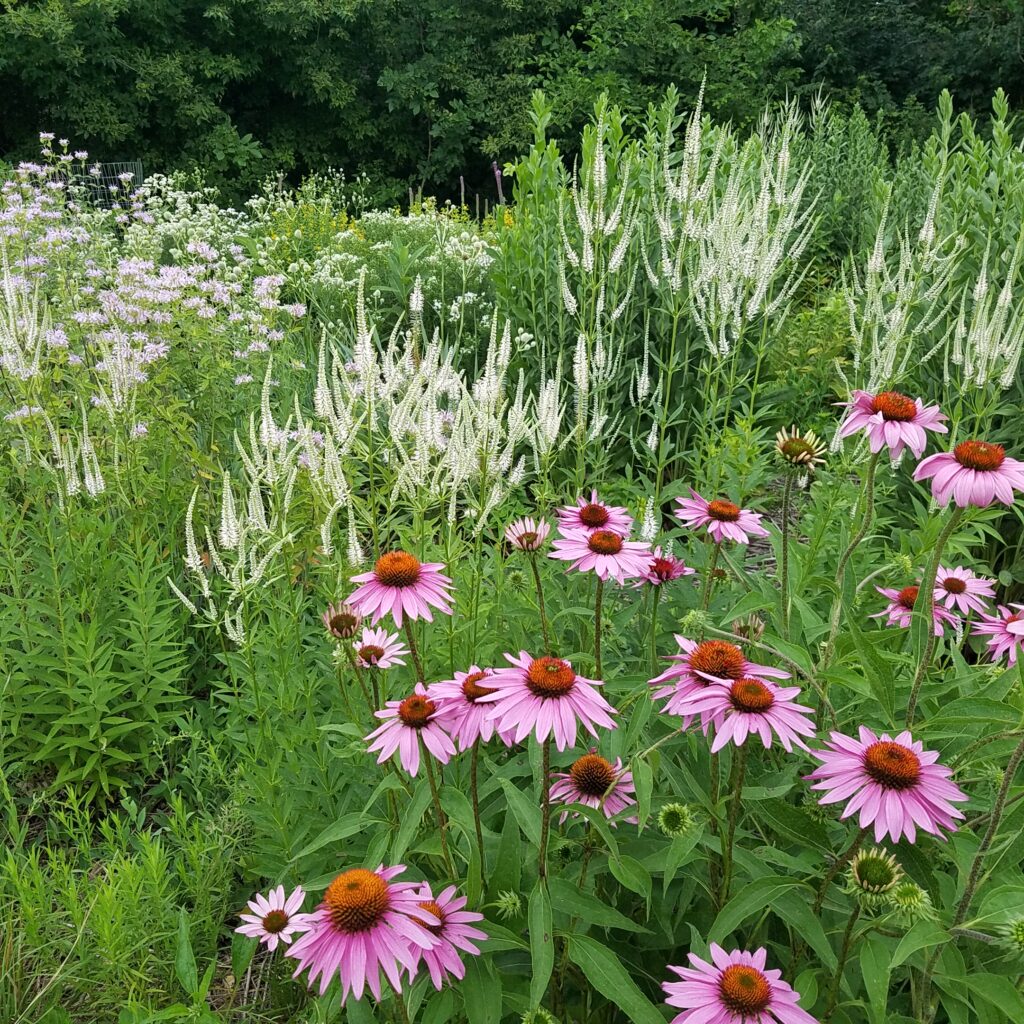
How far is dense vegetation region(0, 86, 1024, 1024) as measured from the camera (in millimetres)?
1173

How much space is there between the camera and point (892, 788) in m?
1.06

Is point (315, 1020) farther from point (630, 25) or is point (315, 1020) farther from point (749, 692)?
point (630, 25)

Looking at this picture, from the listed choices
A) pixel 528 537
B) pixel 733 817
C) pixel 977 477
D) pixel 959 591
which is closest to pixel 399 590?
pixel 528 537

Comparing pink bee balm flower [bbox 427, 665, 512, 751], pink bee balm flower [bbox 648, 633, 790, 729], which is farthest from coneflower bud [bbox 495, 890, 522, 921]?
pink bee balm flower [bbox 648, 633, 790, 729]

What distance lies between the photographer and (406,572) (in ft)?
4.78

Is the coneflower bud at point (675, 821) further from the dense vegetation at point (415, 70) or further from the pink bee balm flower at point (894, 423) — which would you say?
the dense vegetation at point (415, 70)

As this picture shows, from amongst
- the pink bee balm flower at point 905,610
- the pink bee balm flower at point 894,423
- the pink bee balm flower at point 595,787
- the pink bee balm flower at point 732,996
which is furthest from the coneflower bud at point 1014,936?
the pink bee balm flower at point 905,610

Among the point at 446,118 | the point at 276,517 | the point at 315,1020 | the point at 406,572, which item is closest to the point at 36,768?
the point at 276,517

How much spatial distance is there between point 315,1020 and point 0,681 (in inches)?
63.9

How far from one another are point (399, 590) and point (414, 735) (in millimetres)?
267

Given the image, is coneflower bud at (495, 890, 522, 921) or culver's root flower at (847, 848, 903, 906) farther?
coneflower bud at (495, 890, 522, 921)

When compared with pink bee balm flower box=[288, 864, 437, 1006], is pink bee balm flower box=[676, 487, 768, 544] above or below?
above

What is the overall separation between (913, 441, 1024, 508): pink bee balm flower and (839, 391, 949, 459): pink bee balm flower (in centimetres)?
8

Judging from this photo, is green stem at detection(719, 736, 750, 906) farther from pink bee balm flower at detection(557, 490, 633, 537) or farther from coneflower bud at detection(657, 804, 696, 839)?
pink bee balm flower at detection(557, 490, 633, 537)
